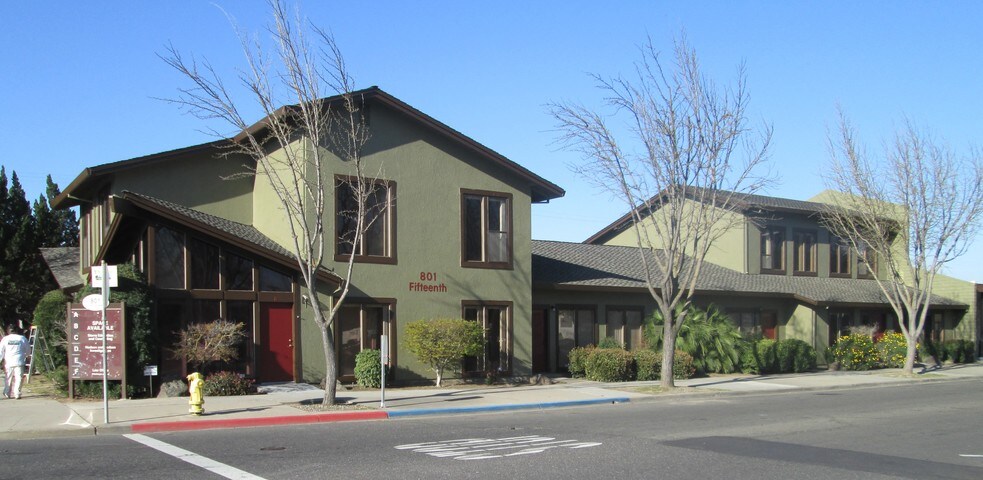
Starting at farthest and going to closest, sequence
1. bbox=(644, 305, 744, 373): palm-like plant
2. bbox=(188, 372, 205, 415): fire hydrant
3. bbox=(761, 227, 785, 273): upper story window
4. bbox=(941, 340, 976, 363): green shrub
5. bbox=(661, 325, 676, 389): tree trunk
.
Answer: bbox=(941, 340, 976, 363): green shrub → bbox=(761, 227, 785, 273): upper story window → bbox=(644, 305, 744, 373): palm-like plant → bbox=(661, 325, 676, 389): tree trunk → bbox=(188, 372, 205, 415): fire hydrant

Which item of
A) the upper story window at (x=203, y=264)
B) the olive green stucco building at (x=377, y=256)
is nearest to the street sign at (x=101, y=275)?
the olive green stucco building at (x=377, y=256)

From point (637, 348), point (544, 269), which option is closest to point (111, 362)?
point (544, 269)

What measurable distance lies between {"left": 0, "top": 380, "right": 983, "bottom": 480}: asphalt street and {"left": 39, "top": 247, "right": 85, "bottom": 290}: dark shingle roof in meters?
12.8

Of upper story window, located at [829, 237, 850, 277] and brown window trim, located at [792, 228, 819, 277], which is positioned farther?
upper story window, located at [829, 237, 850, 277]

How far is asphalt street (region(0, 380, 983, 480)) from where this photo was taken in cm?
1020

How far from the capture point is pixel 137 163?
2162cm

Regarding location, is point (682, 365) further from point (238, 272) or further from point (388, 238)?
point (238, 272)

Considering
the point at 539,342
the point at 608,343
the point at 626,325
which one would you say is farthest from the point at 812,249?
the point at 539,342

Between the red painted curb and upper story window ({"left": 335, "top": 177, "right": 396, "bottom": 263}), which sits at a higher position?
upper story window ({"left": 335, "top": 177, "right": 396, "bottom": 263})

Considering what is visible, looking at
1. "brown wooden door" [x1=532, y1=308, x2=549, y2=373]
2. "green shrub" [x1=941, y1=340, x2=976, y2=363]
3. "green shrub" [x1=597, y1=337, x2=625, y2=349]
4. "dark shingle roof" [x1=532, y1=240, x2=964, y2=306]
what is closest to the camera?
"brown wooden door" [x1=532, y1=308, x2=549, y2=373]

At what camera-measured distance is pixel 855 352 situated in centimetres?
3141

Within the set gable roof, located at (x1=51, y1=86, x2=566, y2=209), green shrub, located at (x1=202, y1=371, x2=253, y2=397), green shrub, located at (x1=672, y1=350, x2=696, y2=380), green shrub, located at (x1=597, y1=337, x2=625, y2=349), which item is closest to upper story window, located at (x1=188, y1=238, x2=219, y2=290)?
green shrub, located at (x1=202, y1=371, x2=253, y2=397)

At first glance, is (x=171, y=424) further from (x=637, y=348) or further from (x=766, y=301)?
(x=766, y=301)

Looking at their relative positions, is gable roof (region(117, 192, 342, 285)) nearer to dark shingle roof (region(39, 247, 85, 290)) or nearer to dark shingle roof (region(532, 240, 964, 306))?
dark shingle roof (region(39, 247, 85, 290))
